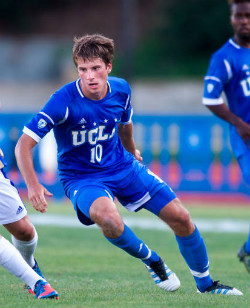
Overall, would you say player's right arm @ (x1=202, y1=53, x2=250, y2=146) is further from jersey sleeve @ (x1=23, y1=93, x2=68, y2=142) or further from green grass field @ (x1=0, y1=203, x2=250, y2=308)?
jersey sleeve @ (x1=23, y1=93, x2=68, y2=142)

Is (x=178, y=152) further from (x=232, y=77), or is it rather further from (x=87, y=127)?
(x=87, y=127)

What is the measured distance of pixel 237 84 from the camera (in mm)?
7246

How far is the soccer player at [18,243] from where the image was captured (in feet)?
17.8

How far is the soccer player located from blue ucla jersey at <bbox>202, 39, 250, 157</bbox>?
7.66 feet

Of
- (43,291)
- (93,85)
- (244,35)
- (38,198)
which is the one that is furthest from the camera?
(244,35)

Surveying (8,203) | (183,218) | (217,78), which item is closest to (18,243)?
(8,203)

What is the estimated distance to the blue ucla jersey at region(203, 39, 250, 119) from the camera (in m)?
7.18

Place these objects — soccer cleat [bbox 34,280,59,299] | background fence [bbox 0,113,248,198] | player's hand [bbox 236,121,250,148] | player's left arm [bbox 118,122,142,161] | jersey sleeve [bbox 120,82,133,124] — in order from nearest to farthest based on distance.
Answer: soccer cleat [bbox 34,280,59,299] < jersey sleeve [bbox 120,82,133,124] < player's left arm [bbox 118,122,142,161] < player's hand [bbox 236,121,250,148] < background fence [bbox 0,113,248,198]

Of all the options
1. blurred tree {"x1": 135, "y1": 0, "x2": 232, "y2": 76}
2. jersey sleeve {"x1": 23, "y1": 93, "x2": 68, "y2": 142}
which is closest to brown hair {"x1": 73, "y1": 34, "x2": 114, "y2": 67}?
jersey sleeve {"x1": 23, "y1": 93, "x2": 68, "y2": 142}

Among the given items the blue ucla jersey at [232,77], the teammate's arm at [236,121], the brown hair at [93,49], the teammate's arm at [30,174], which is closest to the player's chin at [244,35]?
the blue ucla jersey at [232,77]

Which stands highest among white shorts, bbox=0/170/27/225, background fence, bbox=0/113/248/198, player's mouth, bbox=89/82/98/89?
player's mouth, bbox=89/82/98/89

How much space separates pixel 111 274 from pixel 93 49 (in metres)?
2.58

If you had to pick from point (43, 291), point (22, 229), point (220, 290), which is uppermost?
point (22, 229)

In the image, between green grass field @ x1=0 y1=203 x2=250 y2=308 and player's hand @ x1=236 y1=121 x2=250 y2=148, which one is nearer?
green grass field @ x1=0 y1=203 x2=250 y2=308
